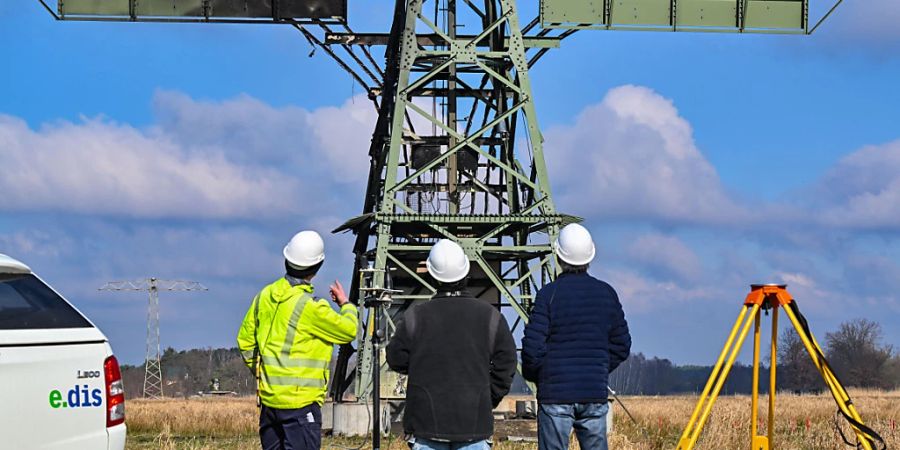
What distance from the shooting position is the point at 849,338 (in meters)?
90.2

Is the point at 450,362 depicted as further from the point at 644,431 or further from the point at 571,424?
the point at 644,431

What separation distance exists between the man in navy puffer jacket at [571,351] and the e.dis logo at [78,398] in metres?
2.84

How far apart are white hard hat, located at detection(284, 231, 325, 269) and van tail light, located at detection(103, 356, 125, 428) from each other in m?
1.68

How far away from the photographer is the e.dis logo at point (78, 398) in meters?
6.95

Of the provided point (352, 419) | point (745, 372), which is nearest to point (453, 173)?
point (352, 419)

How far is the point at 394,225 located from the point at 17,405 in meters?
16.3

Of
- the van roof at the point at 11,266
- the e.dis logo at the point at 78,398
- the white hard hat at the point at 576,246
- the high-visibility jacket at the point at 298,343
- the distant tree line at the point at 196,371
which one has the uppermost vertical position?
A: the white hard hat at the point at 576,246

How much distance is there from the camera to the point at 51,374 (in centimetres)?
695

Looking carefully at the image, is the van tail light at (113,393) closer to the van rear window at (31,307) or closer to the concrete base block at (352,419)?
the van rear window at (31,307)

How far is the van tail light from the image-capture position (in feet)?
23.6

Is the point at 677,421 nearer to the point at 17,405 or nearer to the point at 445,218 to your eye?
the point at 445,218

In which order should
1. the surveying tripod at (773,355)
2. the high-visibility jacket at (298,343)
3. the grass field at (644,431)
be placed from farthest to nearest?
the grass field at (644,431) → the surveying tripod at (773,355) → the high-visibility jacket at (298,343)

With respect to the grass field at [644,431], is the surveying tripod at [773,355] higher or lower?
higher

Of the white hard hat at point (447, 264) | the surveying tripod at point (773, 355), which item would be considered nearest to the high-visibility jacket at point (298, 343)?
the white hard hat at point (447, 264)
